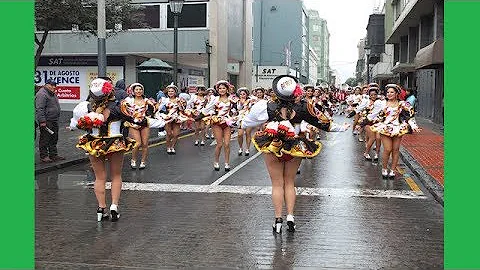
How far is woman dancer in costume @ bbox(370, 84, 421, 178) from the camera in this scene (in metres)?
10.4

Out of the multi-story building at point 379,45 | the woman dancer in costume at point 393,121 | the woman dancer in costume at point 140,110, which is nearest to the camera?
the woman dancer in costume at point 393,121

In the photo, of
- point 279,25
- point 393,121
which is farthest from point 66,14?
point 279,25

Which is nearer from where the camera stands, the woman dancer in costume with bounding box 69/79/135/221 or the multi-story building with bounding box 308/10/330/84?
the woman dancer in costume with bounding box 69/79/135/221

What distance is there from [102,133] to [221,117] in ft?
15.3

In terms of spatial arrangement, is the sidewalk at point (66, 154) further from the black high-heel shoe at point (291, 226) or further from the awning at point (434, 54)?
the awning at point (434, 54)

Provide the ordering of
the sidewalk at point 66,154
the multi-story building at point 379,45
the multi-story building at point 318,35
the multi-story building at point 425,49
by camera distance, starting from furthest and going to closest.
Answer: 1. the multi-story building at point 318,35
2. the multi-story building at point 379,45
3. the multi-story building at point 425,49
4. the sidewalk at point 66,154

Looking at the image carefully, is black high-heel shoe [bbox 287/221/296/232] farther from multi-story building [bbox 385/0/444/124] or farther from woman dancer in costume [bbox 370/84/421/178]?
multi-story building [bbox 385/0/444/124]

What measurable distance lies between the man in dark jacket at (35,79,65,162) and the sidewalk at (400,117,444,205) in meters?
7.67

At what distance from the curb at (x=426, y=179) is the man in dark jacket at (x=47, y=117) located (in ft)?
25.0

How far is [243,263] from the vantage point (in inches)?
219

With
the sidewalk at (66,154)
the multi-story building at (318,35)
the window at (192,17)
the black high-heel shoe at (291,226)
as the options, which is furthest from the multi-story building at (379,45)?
the multi-story building at (318,35)

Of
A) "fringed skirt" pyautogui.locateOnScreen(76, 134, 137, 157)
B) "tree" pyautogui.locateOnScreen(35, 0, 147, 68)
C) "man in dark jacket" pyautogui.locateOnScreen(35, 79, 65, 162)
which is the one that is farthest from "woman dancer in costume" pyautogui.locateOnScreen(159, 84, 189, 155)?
"fringed skirt" pyautogui.locateOnScreen(76, 134, 137, 157)

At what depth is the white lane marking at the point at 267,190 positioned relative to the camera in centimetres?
934

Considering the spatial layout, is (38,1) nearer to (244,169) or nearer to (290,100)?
(244,169)
